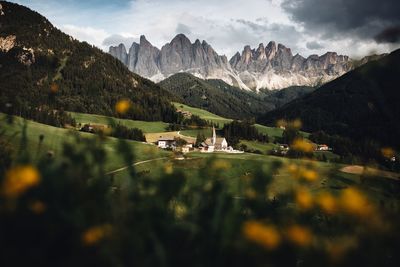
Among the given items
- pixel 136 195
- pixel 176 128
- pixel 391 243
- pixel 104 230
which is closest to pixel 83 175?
pixel 136 195

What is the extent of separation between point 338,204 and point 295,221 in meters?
0.35

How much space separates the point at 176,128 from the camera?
17288cm

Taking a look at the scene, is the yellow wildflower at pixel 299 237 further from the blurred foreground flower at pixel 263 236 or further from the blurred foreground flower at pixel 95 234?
the blurred foreground flower at pixel 95 234

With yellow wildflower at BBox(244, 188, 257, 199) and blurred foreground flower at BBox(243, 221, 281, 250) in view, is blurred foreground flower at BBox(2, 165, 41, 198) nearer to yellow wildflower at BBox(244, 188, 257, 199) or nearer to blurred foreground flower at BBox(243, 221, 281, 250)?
blurred foreground flower at BBox(243, 221, 281, 250)

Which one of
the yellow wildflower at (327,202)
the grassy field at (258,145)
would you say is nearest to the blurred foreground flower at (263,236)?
the yellow wildflower at (327,202)

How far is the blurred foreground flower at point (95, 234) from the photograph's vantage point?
2445mm

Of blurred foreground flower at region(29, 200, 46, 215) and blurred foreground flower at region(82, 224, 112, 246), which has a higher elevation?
blurred foreground flower at region(29, 200, 46, 215)

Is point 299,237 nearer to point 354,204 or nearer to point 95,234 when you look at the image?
point 354,204

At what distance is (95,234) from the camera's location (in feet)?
8.19

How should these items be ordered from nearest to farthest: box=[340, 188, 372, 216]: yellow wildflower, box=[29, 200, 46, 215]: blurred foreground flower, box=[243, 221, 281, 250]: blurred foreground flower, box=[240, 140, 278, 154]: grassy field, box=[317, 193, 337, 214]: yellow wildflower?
box=[243, 221, 281, 250]: blurred foreground flower < box=[29, 200, 46, 215]: blurred foreground flower < box=[340, 188, 372, 216]: yellow wildflower < box=[317, 193, 337, 214]: yellow wildflower < box=[240, 140, 278, 154]: grassy field

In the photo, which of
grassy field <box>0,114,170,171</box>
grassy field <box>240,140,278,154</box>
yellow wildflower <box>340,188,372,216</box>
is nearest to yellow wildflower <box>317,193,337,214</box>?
yellow wildflower <box>340,188,372,216</box>

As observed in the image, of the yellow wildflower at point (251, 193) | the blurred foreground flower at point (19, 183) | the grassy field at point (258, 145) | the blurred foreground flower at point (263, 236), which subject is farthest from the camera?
the grassy field at point (258, 145)

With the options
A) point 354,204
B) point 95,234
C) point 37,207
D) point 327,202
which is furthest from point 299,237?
point 37,207

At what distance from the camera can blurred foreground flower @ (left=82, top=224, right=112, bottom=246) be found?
8.02ft
